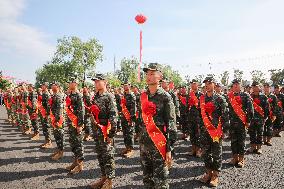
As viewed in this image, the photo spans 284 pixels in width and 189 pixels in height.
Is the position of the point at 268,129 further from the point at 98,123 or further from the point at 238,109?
the point at 98,123

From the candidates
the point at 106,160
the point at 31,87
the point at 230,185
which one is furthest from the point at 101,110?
the point at 31,87

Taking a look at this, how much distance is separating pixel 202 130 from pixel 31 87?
9138 mm

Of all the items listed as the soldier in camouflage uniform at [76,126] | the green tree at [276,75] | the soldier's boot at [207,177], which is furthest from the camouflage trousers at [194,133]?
the green tree at [276,75]

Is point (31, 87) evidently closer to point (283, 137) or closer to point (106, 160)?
point (106, 160)

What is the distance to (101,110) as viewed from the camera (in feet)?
19.5

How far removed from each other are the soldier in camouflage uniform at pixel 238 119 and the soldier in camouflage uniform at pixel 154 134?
171 inches

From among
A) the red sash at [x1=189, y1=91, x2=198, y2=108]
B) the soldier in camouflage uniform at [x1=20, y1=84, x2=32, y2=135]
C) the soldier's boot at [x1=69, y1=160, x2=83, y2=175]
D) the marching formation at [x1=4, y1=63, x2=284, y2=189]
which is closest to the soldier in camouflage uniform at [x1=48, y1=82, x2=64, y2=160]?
the marching formation at [x1=4, y1=63, x2=284, y2=189]

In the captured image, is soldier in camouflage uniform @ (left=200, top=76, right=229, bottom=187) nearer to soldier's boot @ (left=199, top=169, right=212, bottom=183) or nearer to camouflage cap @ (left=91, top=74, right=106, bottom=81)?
soldier's boot @ (left=199, top=169, right=212, bottom=183)

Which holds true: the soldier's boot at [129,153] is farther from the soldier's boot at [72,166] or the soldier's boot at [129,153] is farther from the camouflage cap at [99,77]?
the camouflage cap at [99,77]

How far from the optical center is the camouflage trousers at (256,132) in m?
9.83

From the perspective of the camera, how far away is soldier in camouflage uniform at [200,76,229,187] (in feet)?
21.0

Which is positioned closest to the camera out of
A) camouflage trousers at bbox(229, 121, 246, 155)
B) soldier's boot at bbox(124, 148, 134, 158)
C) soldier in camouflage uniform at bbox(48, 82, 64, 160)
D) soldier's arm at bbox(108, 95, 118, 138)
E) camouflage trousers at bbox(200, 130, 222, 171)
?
soldier's arm at bbox(108, 95, 118, 138)

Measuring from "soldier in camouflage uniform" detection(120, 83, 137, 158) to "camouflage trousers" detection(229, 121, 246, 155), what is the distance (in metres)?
3.24

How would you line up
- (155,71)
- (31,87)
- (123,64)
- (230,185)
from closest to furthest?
(155,71) < (230,185) < (31,87) < (123,64)
